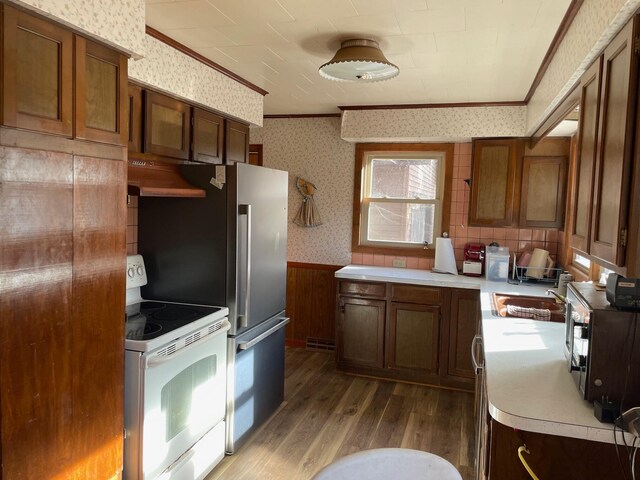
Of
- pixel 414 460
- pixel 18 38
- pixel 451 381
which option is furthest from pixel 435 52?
pixel 451 381

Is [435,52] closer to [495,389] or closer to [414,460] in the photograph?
[495,389]

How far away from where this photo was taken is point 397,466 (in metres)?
1.17

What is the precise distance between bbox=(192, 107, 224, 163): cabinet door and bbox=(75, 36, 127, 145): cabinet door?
105cm

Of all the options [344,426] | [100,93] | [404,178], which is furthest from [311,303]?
[100,93]

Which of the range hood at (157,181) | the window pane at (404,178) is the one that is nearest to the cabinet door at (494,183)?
the window pane at (404,178)

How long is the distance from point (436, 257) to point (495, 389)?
2577 mm

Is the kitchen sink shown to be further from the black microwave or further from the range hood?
the range hood

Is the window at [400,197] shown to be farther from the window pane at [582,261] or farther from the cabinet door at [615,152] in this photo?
the cabinet door at [615,152]

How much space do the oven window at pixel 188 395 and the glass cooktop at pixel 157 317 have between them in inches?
8.9

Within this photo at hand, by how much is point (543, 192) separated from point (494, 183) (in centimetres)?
36

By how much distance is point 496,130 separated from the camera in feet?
12.5

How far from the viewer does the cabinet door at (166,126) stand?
2.57m

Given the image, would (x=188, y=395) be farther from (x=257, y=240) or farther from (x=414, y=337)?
(x=414, y=337)

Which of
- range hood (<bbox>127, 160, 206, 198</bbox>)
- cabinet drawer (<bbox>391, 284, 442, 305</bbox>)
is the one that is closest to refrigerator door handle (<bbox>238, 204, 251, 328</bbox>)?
range hood (<bbox>127, 160, 206, 198</bbox>)
